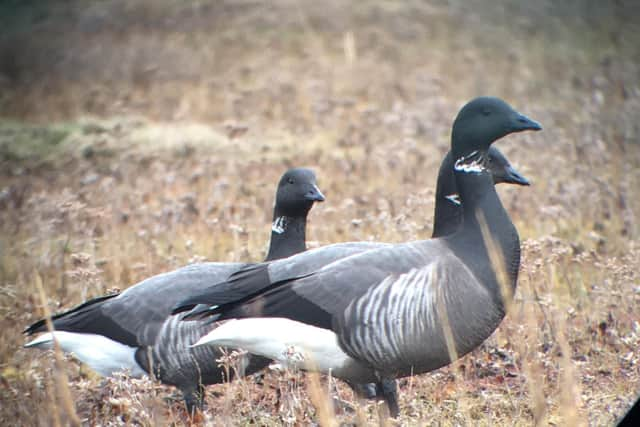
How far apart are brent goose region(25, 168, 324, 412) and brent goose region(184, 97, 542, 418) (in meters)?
0.55

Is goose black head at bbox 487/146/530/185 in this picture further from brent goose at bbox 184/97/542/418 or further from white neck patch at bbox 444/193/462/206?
brent goose at bbox 184/97/542/418

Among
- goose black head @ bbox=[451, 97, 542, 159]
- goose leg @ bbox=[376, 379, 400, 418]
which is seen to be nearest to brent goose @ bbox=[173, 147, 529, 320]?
goose leg @ bbox=[376, 379, 400, 418]

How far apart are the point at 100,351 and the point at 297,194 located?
6.03ft

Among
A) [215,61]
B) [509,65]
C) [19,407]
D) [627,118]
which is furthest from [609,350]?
[215,61]

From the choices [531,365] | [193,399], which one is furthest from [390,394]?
[193,399]

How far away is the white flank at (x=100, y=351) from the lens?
5.77m

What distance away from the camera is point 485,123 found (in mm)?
5496

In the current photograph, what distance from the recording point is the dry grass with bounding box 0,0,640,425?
5.83 metres

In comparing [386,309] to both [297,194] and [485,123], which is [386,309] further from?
[297,194]

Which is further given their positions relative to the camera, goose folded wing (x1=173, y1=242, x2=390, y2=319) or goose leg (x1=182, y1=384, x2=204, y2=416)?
goose leg (x1=182, y1=384, x2=204, y2=416)

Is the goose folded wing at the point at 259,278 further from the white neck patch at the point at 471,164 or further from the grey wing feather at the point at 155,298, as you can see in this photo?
the white neck patch at the point at 471,164

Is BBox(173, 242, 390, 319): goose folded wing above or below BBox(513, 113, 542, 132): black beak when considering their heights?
below

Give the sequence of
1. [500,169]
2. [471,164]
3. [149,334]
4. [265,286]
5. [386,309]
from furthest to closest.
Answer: [500,169]
[149,334]
[471,164]
[265,286]
[386,309]

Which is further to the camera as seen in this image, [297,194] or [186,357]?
[297,194]
